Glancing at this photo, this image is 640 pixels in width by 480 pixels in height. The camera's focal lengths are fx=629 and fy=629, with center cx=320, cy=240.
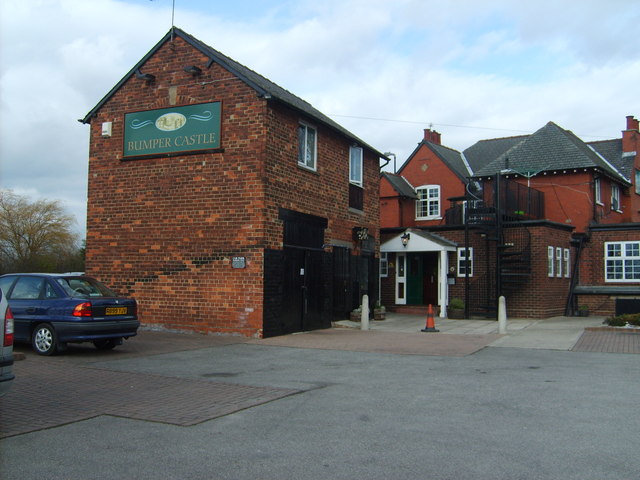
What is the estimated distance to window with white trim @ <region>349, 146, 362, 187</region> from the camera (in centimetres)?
2025

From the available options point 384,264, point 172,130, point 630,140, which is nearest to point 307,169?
point 172,130

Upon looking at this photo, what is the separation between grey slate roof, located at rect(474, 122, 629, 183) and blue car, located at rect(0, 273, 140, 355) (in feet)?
66.2

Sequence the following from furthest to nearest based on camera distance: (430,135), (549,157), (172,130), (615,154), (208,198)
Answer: (430,135)
(615,154)
(549,157)
(172,130)
(208,198)

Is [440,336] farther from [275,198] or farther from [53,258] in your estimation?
[53,258]

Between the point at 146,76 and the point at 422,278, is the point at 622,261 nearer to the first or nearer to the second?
the point at 422,278

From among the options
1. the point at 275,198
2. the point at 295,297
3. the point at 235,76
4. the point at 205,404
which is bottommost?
the point at 205,404

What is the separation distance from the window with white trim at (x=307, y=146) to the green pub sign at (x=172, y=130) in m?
2.44

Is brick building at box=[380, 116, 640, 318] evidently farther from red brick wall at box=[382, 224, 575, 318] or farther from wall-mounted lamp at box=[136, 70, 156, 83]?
wall-mounted lamp at box=[136, 70, 156, 83]

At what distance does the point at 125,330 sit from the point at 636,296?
63.9 feet

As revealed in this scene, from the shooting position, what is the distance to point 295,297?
16.5 m

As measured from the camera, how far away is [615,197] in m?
30.3

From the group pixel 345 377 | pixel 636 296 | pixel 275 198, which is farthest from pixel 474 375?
pixel 636 296

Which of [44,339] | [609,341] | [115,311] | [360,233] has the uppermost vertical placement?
[360,233]

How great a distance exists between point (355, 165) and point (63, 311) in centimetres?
→ 1149
